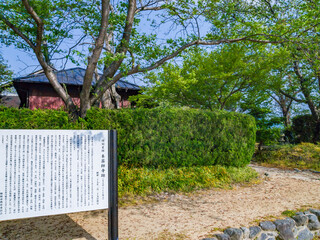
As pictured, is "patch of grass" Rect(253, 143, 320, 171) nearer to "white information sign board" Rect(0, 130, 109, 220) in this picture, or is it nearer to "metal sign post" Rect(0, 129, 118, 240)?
"metal sign post" Rect(0, 129, 118, 240)

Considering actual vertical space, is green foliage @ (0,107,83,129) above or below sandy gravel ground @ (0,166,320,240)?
above

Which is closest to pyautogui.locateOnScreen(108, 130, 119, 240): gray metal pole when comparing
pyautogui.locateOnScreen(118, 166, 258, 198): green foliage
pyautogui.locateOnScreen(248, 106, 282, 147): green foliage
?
pyautogui.locateOnScreen(118, 166, 258, 198): green foliage

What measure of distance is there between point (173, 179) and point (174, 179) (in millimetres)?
35

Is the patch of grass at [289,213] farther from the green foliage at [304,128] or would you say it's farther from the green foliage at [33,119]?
the green foliage at [304,128]

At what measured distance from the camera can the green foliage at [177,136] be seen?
7102 mm

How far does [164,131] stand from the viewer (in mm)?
7570

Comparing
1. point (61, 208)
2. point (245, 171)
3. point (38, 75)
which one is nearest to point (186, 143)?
point (245, 171)

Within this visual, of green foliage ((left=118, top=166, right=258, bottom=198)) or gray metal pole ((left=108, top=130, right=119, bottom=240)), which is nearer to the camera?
gray metal pole ((left=108, top=130, right=119, bottom=240))

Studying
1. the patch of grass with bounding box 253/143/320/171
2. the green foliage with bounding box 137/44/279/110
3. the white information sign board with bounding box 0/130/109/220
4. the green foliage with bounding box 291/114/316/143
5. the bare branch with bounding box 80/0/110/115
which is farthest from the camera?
the green foliage with bounding box 291/114/316/143

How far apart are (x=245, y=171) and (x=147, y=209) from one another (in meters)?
4.81

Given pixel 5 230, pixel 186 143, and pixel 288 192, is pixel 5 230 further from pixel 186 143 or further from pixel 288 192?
pixel 288 192

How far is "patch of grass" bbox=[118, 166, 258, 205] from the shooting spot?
6539mm

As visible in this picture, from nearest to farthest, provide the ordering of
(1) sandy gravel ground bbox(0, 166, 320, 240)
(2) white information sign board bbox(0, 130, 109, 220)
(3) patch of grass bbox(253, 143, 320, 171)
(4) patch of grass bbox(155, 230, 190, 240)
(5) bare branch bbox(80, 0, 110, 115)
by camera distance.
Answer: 1. (2) white information sign board bbox(0, 130, 109, 220)
2. (4) patch of grass bbox(155, 230, 190, 240)
3. (1) sandy gravel ground bbox(0, 166, 320, 240)
4. (5) bare branch bbox(80, 0, 110, 115)
5. (3) patch of grass bbox(253, 143, 320, 171)

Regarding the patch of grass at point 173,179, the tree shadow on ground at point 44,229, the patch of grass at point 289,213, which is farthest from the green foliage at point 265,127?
the tree shadow on ground at point 44,229
